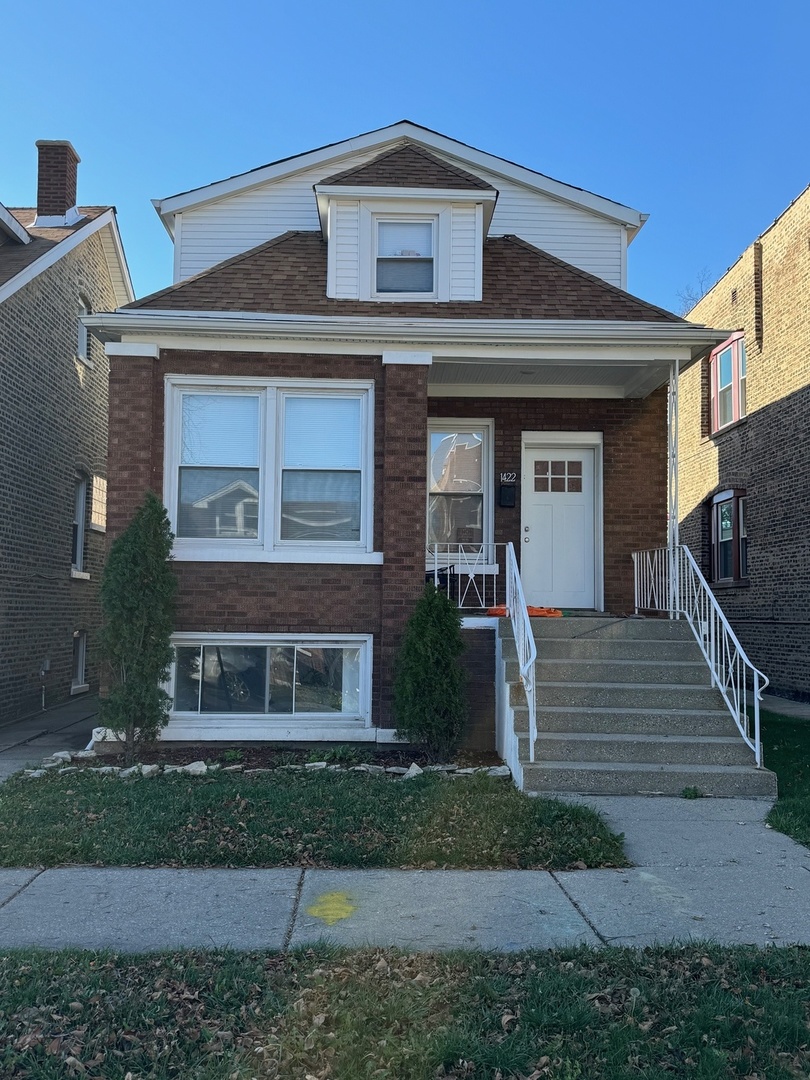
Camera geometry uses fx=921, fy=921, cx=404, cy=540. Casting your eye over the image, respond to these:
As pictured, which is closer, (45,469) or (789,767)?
(789,767)

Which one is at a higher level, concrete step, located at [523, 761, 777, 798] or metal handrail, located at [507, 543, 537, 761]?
metal handrail, located at [507, 543, 537, 761]

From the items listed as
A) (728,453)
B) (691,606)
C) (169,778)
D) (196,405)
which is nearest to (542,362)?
(691,606)

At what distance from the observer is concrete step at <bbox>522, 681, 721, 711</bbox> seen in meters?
8.20

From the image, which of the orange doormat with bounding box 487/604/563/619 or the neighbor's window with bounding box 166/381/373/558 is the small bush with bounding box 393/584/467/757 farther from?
the neighbor's window with bounding box 166/381/373/558

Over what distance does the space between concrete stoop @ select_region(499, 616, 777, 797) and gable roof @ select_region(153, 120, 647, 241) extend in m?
5.66

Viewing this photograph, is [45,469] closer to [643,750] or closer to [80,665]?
[80,665]

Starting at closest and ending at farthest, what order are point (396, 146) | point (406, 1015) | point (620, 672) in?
point (406, 1015) < point (620, 672) < point (396, 146)

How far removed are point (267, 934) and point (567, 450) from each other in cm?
791

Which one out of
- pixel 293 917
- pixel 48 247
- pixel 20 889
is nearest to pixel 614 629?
pixel 293 917

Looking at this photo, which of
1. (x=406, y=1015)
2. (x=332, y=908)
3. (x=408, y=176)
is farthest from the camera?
(x=408, y=176)

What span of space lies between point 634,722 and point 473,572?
3.20 m

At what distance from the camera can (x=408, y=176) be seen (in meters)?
10.2

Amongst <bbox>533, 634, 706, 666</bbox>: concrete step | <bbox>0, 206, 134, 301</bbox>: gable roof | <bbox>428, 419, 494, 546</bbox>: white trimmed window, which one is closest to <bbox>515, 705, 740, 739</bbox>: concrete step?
<bbox>533, 634, 706, 666</bbox>: concrete step

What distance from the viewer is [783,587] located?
1523 cm
